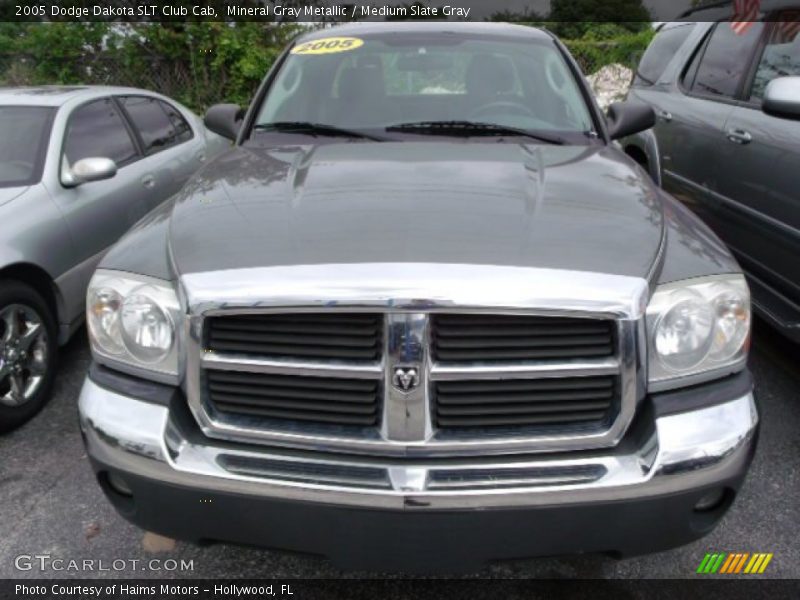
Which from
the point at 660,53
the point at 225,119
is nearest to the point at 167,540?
the point at 225,119

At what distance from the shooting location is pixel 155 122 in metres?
5.14

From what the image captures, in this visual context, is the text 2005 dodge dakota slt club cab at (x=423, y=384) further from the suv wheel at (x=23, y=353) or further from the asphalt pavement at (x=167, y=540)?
the suv wheel at (x=23, y=353)

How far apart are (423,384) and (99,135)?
349 cm

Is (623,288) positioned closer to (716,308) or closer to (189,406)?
(716,308)

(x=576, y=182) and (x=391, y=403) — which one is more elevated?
(x=576, y=182)

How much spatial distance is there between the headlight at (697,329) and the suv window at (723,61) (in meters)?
2.88

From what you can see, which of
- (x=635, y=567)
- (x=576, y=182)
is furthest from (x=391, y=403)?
(x=635, y=567)

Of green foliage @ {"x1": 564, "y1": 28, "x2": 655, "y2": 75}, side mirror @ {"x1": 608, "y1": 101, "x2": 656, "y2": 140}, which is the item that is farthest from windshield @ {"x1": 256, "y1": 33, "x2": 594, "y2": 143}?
green foliage @ {"x1": 564, "y1": 28, "x2": 655, "y2": 75}

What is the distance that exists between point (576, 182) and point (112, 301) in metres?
1.55

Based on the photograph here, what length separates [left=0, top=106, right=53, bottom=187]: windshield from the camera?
3732mm

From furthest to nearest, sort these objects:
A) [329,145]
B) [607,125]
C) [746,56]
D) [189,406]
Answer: [746,56] → [607,125] → [329,145] → [189,406]

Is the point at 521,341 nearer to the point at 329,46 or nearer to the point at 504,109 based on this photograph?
the point at 504,109

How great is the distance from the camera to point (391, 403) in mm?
1782

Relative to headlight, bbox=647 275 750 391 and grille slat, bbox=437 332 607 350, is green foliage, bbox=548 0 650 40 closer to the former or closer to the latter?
headlight, bbox=647 275 750 391
